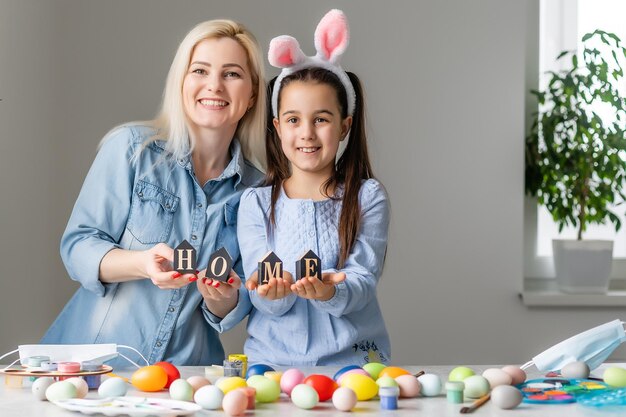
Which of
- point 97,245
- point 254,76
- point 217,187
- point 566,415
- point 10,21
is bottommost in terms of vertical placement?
point 566,415

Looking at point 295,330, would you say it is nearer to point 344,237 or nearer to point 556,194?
point 344,237

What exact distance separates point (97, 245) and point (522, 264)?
1908 mm

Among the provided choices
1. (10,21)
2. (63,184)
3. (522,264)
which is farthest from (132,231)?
(522,264)

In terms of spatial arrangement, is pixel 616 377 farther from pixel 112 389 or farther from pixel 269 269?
pixel 112 389

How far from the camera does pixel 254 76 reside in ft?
6.78

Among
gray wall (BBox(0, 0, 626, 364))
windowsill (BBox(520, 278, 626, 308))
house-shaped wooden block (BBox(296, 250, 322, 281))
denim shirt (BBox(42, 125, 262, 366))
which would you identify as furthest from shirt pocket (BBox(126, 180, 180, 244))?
windowsill (BBox(520, 278, 626, 308))

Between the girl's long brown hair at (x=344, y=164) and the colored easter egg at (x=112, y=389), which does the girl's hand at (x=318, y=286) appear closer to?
the girl's long brown hair at (x=344, y=164)

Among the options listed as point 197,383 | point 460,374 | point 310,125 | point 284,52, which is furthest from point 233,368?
point 284,52

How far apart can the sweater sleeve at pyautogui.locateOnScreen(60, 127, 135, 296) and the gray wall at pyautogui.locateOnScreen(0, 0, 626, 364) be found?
1.31 metres

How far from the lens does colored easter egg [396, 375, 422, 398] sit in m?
1.36

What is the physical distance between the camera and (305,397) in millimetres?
1287

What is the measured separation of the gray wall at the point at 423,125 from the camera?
131 inches

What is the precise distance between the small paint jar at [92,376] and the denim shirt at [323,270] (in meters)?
0.44

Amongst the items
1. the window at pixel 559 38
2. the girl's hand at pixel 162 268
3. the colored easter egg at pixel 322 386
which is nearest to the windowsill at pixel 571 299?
the window at pixel 559 38
